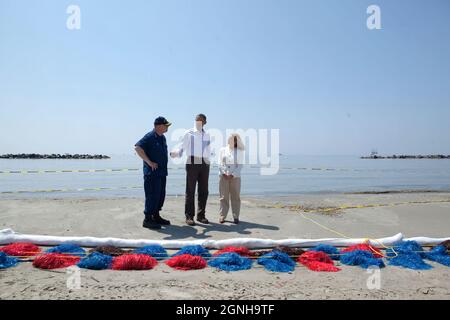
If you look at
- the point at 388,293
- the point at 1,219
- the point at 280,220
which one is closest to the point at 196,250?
the point at 388,293

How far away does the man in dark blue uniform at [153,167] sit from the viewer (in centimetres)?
577

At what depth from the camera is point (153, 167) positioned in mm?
5727

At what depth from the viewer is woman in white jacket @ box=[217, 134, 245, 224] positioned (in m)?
6.25

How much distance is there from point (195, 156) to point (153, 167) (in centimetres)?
84

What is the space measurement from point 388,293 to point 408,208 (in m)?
6.24

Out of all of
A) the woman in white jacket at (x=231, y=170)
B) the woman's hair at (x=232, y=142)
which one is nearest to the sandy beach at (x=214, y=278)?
the woman in white jacket at (x=231, y=170)

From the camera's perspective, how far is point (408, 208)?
8.29m

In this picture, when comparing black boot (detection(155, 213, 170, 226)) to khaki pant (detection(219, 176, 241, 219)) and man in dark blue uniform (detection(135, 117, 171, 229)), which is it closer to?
man in dark blue uniform (detection(135, 117, 171, 229))

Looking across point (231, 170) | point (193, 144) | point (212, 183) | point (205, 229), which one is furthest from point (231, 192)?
point (212, 183)

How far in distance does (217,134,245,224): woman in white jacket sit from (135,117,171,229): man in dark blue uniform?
1.15 meters
